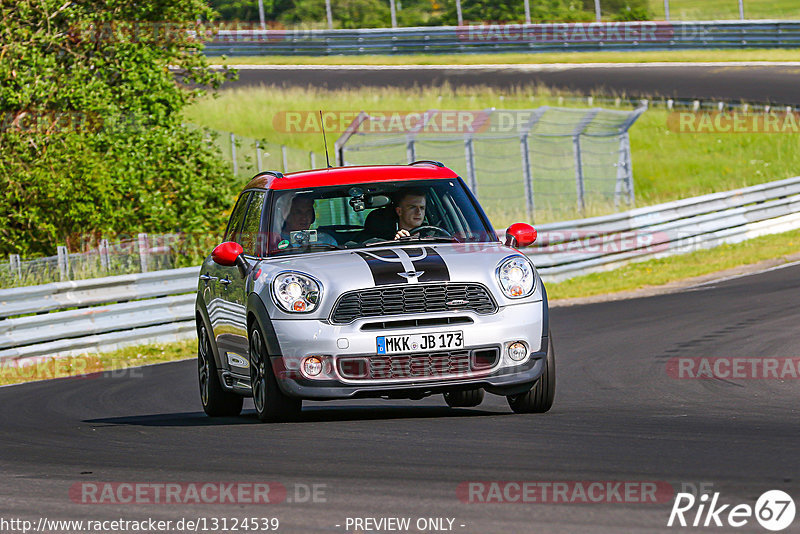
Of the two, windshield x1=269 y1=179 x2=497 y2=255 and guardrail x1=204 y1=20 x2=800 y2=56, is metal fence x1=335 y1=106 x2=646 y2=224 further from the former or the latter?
windshield x1=269 y1=179 x2=497 y2=255

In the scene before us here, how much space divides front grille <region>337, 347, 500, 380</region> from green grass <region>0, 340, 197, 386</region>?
271 inches

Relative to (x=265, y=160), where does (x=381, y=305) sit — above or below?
above

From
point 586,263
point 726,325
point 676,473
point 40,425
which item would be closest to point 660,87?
point 586,263

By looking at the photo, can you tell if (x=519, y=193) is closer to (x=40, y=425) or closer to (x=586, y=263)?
(x=586, y=263)

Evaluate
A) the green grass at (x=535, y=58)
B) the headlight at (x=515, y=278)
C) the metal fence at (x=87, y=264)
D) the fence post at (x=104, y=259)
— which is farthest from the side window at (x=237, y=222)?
the green grass at (x=535, y=58)

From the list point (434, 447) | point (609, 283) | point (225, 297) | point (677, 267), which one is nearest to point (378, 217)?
point (225, 297)

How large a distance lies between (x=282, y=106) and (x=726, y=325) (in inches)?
1042

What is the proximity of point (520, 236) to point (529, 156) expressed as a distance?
18.9m

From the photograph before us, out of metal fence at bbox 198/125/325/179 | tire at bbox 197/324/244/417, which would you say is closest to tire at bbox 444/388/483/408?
tire at bbox 197/324/244/417

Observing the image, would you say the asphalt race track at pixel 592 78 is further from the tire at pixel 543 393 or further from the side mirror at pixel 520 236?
the tire at pixel 543 393

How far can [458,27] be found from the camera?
46.3 metres

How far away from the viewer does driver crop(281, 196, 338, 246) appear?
356 inches

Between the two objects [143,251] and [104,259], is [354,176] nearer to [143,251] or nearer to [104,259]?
[104,259]

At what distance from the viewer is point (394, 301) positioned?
806 centimetres
